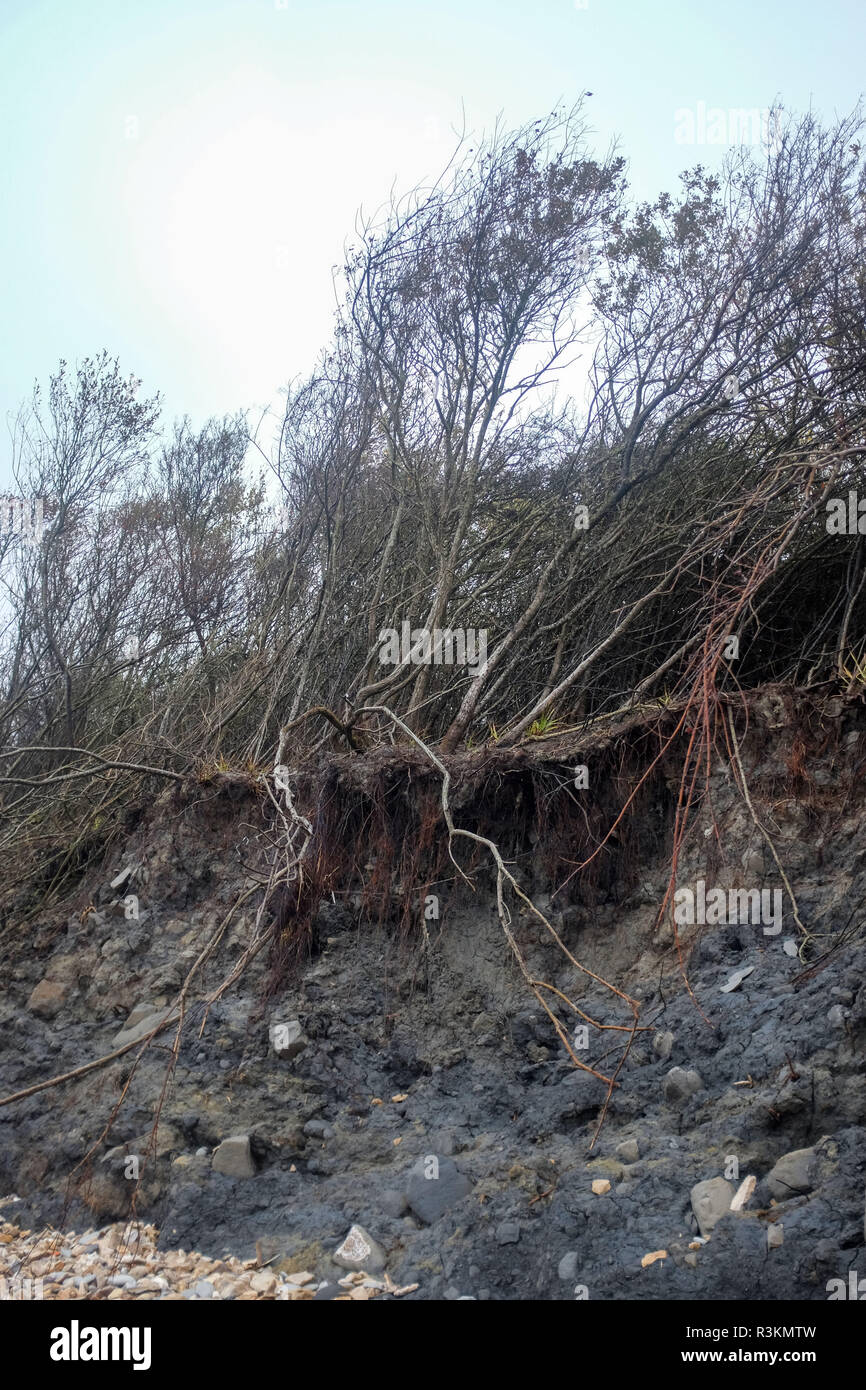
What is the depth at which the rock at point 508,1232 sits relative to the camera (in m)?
3.85

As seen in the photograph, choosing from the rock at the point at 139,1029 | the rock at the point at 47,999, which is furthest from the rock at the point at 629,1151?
the rock at the point at 47,999

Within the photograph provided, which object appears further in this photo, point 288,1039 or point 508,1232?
point 288,1039

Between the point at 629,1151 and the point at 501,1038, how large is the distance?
1.29 metres

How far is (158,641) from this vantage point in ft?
39.3

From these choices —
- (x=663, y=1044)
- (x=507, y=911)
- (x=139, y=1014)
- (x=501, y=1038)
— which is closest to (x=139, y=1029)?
(x=139, y=1014)

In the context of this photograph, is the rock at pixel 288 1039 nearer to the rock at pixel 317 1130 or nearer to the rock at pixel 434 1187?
the rock at pixel 317 1130

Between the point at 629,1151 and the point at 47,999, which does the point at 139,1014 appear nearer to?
the point at 47,999

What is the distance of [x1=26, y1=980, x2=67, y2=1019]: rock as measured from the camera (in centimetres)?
677

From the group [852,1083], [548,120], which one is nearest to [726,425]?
[548,120]

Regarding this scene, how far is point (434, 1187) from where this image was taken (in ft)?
14.3

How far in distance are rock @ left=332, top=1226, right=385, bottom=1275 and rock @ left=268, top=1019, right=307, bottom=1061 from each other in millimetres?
1318

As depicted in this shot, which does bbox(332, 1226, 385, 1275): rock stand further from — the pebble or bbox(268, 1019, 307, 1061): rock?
bbox(268, 1019, 307, 1061): rock

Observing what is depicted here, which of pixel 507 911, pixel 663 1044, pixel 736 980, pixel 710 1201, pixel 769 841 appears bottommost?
pixel 710 1201

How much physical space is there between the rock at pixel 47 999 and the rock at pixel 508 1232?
398 centimetres
